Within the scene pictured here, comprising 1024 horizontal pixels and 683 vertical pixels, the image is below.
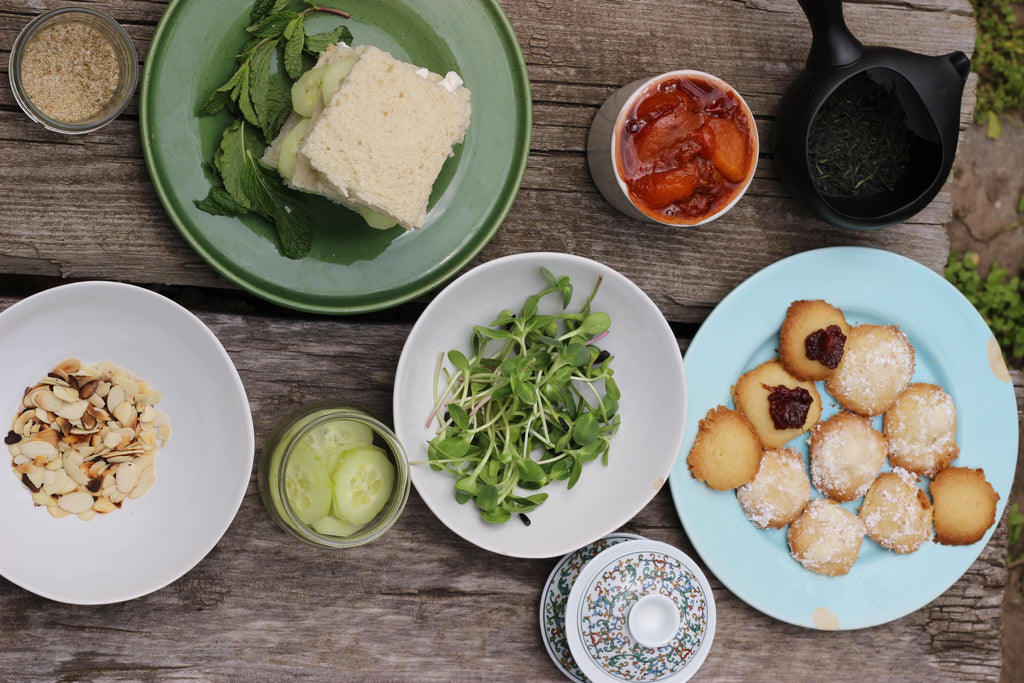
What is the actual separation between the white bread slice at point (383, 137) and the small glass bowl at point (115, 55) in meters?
0.35

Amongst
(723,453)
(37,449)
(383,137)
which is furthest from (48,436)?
(723,453)

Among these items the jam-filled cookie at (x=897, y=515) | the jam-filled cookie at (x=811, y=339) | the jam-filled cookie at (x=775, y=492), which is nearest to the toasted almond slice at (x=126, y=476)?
the jam-filled cookie at (x=775, y=492)

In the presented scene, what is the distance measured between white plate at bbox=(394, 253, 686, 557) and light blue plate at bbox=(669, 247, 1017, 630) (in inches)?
4.0

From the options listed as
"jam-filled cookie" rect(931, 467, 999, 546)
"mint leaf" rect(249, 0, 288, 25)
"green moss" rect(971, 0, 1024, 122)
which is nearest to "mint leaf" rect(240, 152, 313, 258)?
"mint leaf" rect(249, 0, 288, 25)

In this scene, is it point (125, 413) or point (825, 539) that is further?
point (825, 539)

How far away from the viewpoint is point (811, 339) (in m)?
1.39

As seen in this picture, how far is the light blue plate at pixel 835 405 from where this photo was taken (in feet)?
4.60

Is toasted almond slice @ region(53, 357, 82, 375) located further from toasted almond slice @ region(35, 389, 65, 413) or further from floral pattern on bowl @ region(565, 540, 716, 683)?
floral pattern on bowl @ region(565, 540, 716, 683)

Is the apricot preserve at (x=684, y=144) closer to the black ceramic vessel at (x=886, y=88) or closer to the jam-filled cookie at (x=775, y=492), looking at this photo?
the black ceramic vessel at (x=886, y=88)

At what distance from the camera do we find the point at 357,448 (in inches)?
48.4

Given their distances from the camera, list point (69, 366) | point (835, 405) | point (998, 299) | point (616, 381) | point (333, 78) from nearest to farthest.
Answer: point (333, 78) < point (69, 366) < point (616, 381) < point (835, 405) < point (998, 299)

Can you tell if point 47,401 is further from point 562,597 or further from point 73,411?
point 562,597

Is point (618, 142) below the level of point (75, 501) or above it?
above

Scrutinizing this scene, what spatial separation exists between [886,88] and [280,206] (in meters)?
1.09
